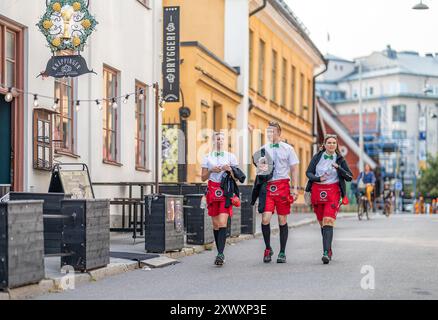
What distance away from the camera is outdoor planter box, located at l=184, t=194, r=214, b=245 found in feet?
50.5

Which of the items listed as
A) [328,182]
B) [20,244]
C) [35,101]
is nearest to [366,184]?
[328,182]

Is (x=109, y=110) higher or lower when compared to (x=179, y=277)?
higher

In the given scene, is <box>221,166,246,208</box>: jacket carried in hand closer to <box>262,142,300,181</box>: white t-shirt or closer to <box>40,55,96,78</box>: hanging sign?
<box>262,142,300,181</box>: white t-shirt

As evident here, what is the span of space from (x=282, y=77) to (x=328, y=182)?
26.4 m

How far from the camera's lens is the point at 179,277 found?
36.6 feet

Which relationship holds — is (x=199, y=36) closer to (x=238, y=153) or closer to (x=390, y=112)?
(x=238, y=153)

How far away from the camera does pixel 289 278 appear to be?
10.7m

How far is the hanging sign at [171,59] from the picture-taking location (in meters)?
21.9

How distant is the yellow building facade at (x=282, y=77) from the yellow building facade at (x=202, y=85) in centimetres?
225

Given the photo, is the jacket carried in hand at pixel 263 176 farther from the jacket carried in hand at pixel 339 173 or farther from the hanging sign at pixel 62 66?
the hanging sign at pixel 62 66

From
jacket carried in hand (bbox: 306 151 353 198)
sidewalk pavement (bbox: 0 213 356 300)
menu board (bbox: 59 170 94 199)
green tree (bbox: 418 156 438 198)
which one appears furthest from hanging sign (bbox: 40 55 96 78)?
green tree (bbox: 418 156 438 198)

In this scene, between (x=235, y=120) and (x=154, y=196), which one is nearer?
(x=154, y=196)
